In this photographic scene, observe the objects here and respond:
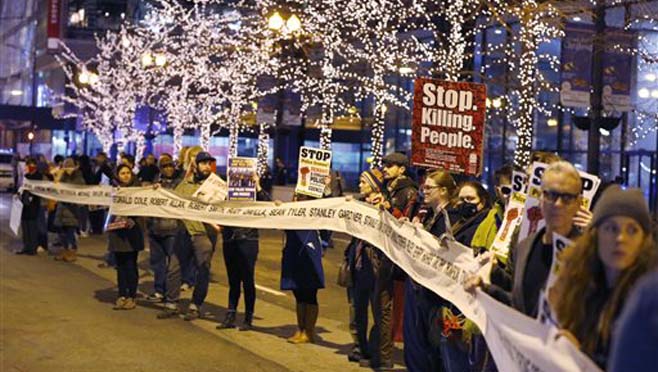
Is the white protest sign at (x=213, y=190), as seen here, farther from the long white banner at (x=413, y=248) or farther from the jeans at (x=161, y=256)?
the jeans at (x=161, y=256)

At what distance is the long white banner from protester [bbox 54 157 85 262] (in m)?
1.38

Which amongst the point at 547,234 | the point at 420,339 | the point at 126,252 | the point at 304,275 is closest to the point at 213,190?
the point at 126,252

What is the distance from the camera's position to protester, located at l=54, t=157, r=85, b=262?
60.4 ft

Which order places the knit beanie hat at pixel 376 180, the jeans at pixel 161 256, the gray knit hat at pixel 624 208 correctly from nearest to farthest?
the gray knit hat at pixel 624 208 < the knit beanie hat at pixel 376 180 < the jeans at pixel 161 256

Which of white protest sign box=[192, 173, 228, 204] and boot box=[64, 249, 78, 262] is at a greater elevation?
white protest sign box=[192, 173, 228, 204]

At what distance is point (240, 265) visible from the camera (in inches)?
467

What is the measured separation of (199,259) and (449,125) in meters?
4.05

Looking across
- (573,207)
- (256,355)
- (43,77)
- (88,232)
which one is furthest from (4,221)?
(43,77)

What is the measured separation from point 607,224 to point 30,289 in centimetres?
1200

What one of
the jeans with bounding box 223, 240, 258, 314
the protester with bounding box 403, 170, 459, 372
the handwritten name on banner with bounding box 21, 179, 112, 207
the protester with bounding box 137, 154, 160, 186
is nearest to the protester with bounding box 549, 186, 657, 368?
the protester with bounding box 403, 170, 459, 372

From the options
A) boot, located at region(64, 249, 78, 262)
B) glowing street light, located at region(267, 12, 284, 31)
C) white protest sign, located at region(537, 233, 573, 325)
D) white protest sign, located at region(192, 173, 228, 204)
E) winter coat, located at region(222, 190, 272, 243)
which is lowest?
boot, located at region(64, 249, 78, 262)

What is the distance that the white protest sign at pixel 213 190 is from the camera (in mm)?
12750

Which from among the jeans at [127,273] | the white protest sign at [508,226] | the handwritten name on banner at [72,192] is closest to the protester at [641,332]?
the white protest sign at [508,226]

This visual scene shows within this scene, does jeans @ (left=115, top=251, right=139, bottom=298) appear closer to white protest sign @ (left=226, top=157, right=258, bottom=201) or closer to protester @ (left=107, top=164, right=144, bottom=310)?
protester @ (left=107, top=164, right=144, bottom=310)
